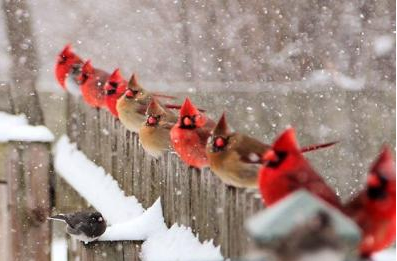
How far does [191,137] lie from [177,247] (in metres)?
0.53

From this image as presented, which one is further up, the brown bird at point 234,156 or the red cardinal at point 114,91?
the red cardinal at point 114,91

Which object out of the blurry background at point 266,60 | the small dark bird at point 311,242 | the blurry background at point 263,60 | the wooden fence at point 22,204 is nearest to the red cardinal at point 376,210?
the small dark bird at point 311,242

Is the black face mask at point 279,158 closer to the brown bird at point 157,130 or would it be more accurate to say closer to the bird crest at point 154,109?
the brown bird at point 157,130

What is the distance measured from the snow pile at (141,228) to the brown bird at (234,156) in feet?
2.59

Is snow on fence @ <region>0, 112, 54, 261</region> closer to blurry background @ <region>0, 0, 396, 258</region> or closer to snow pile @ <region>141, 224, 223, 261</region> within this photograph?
snow pile @ <region>141, 224, 223, 261</region>

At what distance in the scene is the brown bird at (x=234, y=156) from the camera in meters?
3.64

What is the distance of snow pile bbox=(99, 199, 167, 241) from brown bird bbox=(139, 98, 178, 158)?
1.09 feet

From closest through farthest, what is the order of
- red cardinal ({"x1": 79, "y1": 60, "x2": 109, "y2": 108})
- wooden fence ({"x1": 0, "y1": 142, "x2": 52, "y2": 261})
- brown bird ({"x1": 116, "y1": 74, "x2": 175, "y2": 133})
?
brown bird ({"x1": 116, "y1": 74, "x2": 175, "y2": 133}), wooden fence ({"x1": 0, "y1": 142, "x2": 52, "y2": 261}), red cardinal ({"x1": 79, "y1": 60, "x2": 109, "y2": 108})

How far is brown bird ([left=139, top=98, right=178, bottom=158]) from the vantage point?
5090 millimetres

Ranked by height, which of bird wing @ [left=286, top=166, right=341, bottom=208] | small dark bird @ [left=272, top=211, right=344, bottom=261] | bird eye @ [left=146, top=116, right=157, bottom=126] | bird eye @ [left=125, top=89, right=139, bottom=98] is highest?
bird eye @ [left=125, top=89, right=139, bottom=98]

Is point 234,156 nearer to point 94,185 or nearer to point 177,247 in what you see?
point 177,247

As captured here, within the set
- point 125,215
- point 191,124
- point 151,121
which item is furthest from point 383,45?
point 191,124

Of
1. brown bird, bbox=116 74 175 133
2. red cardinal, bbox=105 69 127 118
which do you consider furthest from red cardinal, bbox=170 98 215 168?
red cardinal, bbox=105 69 127 118

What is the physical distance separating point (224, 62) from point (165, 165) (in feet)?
22.5
